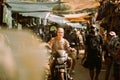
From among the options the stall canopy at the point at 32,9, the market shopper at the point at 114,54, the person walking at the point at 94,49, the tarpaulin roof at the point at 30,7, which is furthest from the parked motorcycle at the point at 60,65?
the stall canopy at the point at 32,9

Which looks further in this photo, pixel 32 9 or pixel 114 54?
pixel 32 9

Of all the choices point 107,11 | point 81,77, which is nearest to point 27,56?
point 81,77

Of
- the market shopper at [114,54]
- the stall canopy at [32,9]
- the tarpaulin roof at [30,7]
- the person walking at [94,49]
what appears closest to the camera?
the market shopper at [114,54]

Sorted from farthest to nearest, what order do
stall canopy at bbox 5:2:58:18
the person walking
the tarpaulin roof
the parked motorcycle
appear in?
stall canopy at bbox 5:2:58:18
the tarpaulin roof
the person walking
the parked motorcycle

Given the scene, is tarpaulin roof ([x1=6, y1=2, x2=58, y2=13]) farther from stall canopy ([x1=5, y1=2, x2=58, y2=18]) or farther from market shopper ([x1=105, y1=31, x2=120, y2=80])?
market shopper ([x1=105, y1=31, x2=120, y2=80])

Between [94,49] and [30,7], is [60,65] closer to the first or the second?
[94,49]

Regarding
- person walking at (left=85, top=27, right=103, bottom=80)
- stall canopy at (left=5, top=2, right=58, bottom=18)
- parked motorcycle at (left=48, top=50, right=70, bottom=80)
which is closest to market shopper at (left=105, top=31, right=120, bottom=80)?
person walking at (left=85, top=27, right=103, bottom=80)

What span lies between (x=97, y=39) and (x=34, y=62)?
10680 millimetres

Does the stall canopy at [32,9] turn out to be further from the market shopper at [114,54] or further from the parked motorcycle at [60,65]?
the parked motorcycle at [60,65]

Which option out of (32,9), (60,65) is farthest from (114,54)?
(32,9)

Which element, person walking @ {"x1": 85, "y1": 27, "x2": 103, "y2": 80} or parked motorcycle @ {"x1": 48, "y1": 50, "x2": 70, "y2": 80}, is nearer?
Result: parked motorcycle @ {"x1": 48, "y1": 50, "x2": 70, "y2": 80}

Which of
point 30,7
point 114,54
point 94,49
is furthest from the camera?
point 30,7

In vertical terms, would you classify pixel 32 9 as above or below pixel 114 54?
above

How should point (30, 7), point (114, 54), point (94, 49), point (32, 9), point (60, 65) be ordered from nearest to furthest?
point (60, 65)
point (114, 54)
point (94, 49)
point (32, 9)
point (30, 7)
